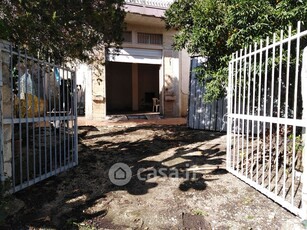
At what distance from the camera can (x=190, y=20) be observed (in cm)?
642

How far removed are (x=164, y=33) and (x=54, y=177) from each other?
10.0m

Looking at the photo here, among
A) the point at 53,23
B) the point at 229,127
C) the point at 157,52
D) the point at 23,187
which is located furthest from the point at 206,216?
the point at 157,52

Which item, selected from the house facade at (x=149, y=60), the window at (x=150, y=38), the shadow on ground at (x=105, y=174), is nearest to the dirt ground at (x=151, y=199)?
the shadow on ground at (x=105, y=174)

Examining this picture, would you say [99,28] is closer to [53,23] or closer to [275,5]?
[53,23]

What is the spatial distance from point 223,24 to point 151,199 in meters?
3.66

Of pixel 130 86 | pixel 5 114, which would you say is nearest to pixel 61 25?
pixel 5 114

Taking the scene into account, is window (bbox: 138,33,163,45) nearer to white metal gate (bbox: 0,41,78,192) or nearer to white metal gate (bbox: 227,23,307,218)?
white metal gate (bbox: 0,41,78,192)

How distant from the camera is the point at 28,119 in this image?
3639 millimetres

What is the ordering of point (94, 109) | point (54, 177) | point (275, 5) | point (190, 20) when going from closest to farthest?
point (54, 177) < point (275, 5) < point (190, 20) < point (94, 109)

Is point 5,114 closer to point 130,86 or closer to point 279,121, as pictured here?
point 279,121

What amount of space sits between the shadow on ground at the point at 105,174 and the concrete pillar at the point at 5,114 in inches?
18.2

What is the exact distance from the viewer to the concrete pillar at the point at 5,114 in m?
3.11

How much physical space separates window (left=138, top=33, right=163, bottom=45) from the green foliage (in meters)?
5.56

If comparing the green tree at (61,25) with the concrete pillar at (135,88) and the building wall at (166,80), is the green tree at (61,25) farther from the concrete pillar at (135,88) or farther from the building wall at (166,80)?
the concrete pillar at (135,88)
